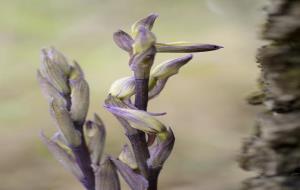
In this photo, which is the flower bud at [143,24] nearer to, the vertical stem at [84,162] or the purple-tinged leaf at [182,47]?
the purple-tinged leaf at [182,47]

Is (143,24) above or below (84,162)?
above

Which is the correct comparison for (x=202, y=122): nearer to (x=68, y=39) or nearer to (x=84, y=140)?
(x=68, y=39)

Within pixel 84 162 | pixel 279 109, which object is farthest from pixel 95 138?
pixel 279 109

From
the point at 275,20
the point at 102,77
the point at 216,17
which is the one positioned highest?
the point at 275,20

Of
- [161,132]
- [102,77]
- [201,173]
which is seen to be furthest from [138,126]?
[102,77]

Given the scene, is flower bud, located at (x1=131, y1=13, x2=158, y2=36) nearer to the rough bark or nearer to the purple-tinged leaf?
the purple-tinged leaf

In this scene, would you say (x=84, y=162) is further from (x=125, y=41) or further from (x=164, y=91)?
(x=164, y=91)
